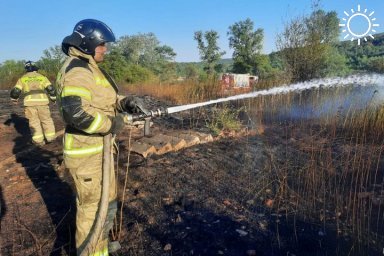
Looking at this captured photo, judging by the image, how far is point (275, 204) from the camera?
11.4 feet

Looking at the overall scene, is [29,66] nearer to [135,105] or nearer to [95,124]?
[135,105]

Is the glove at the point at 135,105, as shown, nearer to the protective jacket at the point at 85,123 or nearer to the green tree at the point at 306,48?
the protective jacket at the point at 85,123

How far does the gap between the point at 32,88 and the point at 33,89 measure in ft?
0.09

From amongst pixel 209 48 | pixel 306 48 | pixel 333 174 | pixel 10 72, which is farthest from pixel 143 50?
pixel 333 174

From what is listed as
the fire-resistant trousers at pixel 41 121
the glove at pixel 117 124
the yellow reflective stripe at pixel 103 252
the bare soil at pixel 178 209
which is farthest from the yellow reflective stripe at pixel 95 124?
the fire-resistant trousers at pixel 41 121

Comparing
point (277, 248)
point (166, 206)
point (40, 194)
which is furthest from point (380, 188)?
point (40, 194)

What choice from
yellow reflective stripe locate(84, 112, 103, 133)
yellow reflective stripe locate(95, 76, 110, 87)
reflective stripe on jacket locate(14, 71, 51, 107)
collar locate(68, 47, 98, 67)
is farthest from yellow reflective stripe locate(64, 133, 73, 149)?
reflective stripe on jacket locate(14, 71, 51, 107)

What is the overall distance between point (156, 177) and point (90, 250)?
1.75m

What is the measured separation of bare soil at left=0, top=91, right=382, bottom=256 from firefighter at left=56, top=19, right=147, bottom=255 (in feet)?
1.32

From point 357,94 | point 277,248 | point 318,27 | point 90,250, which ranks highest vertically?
point 318,27

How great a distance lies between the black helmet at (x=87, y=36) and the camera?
7.75 feet

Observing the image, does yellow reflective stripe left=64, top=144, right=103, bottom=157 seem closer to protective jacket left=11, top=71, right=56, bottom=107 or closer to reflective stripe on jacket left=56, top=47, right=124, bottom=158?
reflective stripe on jacket left=56, top=47, right=124, bottom=158

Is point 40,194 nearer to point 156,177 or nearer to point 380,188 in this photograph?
point 156,177

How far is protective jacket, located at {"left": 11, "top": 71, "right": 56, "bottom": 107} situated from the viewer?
6328 millimetres
